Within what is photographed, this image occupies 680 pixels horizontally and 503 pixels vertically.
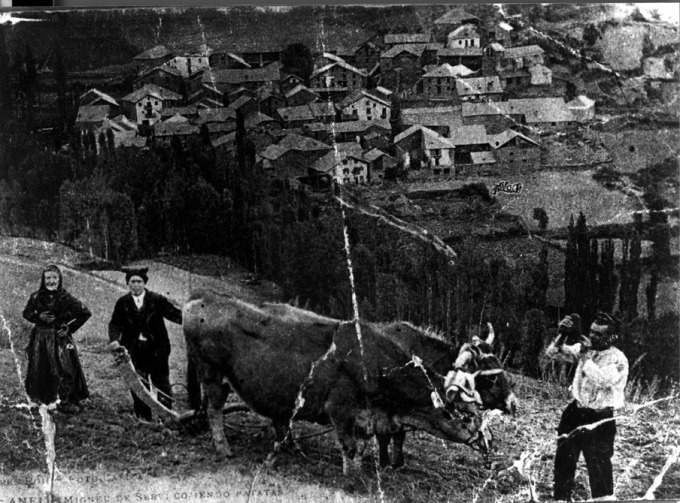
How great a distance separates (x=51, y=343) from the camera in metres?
4.23

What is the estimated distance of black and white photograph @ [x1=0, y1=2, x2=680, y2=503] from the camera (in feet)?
13.9

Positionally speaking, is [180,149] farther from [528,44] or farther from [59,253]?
[528,44]

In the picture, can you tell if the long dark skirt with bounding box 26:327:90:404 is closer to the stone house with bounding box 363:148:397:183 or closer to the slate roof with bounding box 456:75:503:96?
the stone house with bounding box 363:148:397:183

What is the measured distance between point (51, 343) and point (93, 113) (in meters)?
0.93

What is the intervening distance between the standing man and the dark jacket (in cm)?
157

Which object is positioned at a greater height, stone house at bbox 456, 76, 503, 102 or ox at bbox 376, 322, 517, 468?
stone house at bbox 456, 76, 503, 102

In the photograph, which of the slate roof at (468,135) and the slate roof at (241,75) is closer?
the slate roof at (241,75)

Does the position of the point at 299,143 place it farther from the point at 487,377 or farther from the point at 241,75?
the point at 487,377

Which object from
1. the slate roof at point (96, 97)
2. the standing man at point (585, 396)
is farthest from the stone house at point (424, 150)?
the slate roof at point (96, 97)

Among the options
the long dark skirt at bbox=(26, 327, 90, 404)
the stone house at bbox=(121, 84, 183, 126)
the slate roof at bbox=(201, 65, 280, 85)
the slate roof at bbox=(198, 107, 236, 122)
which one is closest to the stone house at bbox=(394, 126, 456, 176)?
the slate roof at bbox=(201, 65, 280, 85)

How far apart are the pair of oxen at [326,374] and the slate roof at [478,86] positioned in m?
1.01

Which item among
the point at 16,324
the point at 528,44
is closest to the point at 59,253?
the point at 16,324

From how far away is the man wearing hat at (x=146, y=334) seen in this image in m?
4.25

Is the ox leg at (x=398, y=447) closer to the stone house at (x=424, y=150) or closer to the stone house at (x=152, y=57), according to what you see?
the stone house at (x=424, y=150)
